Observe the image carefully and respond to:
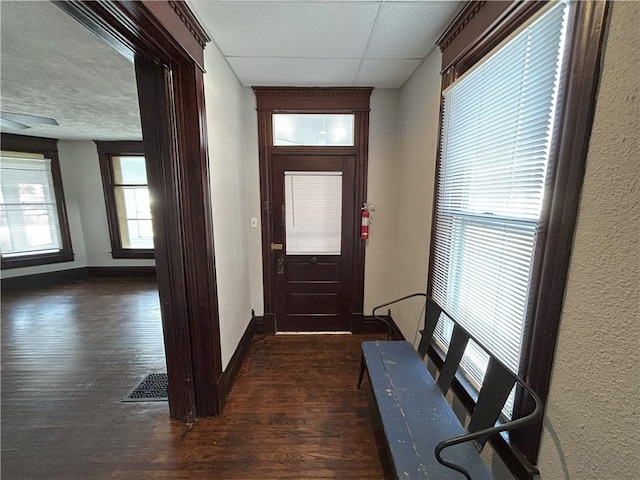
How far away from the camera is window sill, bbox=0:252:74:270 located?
169 inches

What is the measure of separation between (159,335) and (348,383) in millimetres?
2162

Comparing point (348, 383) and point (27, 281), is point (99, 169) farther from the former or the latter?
point (348, 383)

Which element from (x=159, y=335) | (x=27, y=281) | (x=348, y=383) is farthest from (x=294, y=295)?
(x=27, y=281)

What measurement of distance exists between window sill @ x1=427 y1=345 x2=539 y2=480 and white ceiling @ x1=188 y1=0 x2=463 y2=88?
2043 mm

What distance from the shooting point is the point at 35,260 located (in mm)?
4520

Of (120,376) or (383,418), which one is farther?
(120,376)

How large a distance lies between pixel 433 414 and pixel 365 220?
171 cm

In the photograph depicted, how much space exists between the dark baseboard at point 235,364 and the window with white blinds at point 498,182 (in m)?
1.58

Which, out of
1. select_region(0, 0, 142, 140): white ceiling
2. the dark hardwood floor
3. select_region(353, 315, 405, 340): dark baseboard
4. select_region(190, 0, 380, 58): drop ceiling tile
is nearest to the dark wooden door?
select_region(353, 315, 405, 340): dark baseboard

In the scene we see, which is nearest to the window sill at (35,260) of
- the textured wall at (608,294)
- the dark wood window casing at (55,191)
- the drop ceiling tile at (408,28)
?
the dark wood window casing at (55,191)

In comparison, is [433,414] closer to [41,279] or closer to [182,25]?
[182,25]

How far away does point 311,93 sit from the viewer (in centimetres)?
248

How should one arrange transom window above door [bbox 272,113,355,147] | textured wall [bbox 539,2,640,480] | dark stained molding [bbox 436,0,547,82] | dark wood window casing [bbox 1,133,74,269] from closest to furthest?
textured wall [bbox 539,2,640,480]
dark stained molding [bbox 436,0,547,82]
transom window above door [bbox 272,113,355,147]
dark wood window casing [bbox 1,133,74,269]

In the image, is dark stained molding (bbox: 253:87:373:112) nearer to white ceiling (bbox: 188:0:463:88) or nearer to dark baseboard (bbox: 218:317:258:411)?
white ceiling (bbox: 188:0:463:88)
